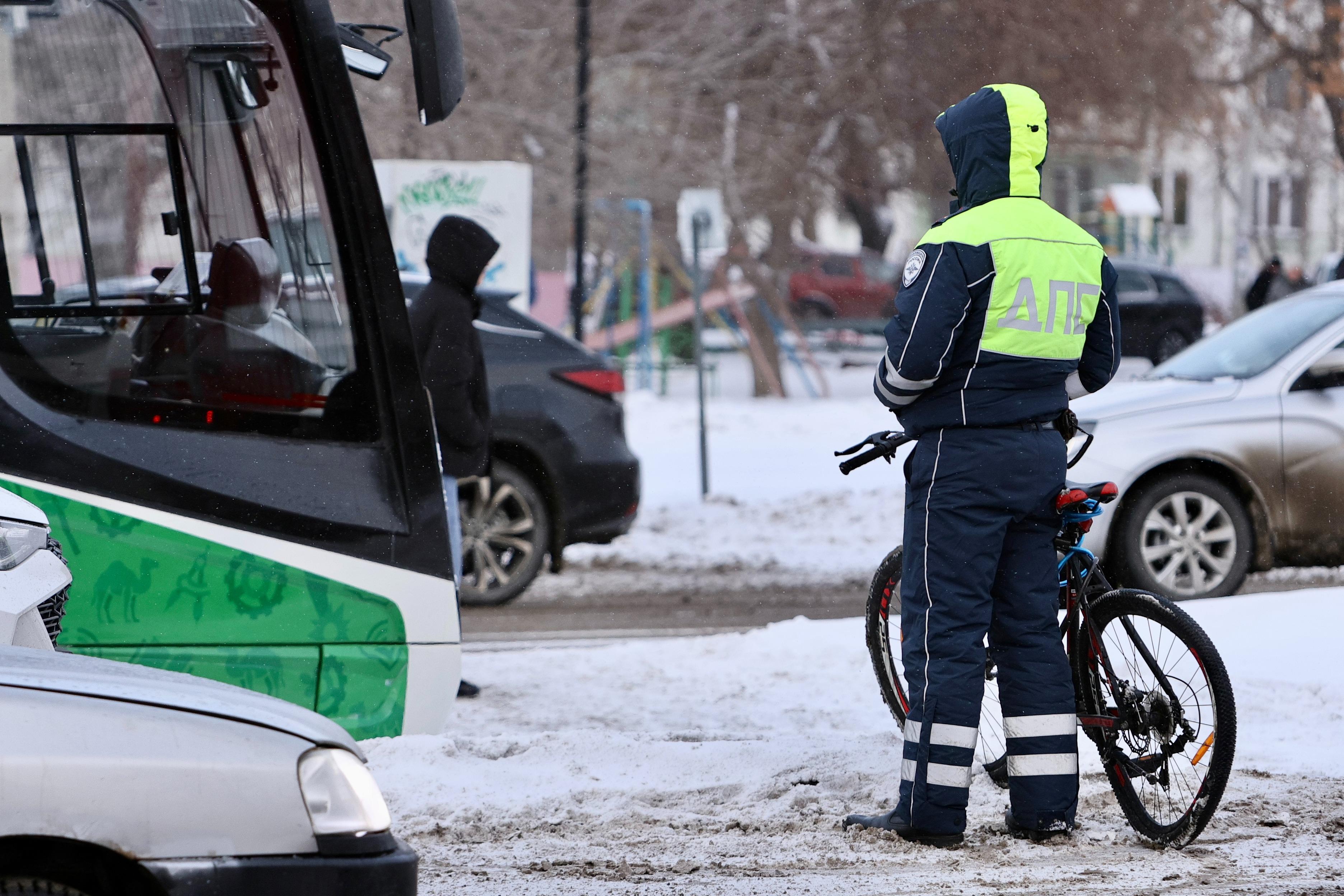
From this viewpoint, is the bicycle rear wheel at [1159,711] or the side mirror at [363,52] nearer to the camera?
the bicycle rear wheel at [1159,711]

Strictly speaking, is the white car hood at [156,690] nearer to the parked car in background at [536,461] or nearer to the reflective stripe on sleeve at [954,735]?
the reflective stripe on sleeve at [954,735]

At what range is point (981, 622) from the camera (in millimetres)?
4289

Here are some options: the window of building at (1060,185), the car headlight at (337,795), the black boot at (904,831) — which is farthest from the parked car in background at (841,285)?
the car headlight at (337,795)

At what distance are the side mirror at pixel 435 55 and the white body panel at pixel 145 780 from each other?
7.54ft

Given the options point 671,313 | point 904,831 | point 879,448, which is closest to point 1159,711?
point 904,831

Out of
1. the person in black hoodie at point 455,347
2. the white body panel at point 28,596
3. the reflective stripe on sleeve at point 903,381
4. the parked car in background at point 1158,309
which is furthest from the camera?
the parked car in background at point 1158,309

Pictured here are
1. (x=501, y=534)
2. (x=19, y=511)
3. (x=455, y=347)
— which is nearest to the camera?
(x=19, y=511)

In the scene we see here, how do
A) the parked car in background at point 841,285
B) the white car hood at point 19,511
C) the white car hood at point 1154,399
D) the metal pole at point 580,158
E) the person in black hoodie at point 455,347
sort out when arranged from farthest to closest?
the parked car in background at point 841,285
the metal pole at point 580,158
the white car hood at point 1154,399
the person in black hoodie at point 455,347
the white car hood at point 19,511

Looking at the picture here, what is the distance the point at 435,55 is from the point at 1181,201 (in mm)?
37372

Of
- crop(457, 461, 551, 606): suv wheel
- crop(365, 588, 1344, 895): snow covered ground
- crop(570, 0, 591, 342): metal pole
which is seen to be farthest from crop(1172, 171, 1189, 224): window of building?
crop(365, 588, 1344, 895): snow covered ground

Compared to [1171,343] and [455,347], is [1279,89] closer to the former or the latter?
[1171,343]

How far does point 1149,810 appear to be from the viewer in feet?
14.5

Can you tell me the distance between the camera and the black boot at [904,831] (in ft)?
14.2

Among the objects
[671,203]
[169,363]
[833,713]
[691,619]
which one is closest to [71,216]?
[169,363]
